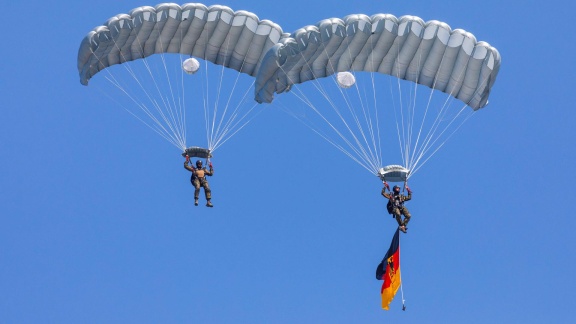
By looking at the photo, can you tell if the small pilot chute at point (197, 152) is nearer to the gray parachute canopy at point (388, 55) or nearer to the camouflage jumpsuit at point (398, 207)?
the gray parachute canopy at point (388, 55)

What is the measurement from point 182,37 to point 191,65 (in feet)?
2.51

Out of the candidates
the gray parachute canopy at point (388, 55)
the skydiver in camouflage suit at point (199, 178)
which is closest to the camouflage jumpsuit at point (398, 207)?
the gray parachute canopy at point (388, 55)

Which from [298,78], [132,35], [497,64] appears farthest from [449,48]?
[132,35]

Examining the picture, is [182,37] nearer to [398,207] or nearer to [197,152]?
[197,152]

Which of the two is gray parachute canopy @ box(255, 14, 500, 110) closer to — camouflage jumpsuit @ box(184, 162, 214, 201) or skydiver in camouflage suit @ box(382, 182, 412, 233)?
camouflage jumpsuit @ box(184, 162, 214, 201)

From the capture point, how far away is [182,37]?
1467 inches

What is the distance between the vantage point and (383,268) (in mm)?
36000

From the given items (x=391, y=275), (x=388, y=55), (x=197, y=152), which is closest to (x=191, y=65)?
(x=197, y=152)

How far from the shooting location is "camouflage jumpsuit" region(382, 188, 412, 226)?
34781 millimetres

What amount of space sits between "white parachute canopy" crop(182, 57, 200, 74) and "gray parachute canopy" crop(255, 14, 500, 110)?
2.66m

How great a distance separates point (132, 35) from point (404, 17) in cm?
608

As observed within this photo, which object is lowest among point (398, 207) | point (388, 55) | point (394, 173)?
point (398, 207)

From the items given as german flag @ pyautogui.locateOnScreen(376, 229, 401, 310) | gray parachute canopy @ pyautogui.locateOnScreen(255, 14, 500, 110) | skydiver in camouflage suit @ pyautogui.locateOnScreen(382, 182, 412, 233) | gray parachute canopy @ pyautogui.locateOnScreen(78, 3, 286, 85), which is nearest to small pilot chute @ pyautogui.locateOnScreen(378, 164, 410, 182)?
skydiver in camouflage suit @ pyautogui.locateOnScreen(382, 182, 412, 233)

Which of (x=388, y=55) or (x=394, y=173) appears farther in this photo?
(x=388, y=55)
